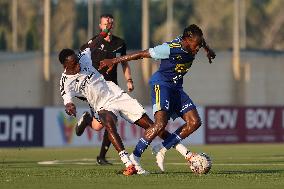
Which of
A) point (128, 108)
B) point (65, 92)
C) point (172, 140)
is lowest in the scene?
point (172, 140)

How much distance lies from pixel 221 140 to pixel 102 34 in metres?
17.6

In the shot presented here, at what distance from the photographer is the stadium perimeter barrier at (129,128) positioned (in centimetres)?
3381

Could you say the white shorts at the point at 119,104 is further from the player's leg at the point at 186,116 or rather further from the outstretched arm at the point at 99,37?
the outstretched arm at the point at 99,37

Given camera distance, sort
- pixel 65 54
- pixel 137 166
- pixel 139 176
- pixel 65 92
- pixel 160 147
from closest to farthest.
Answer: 1. pixel 139 176
2. pixel 137 166
3. pixel 65 54
4. pixel 65 92
5. pixel 160 147

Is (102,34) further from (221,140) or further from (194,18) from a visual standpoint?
(194,18)

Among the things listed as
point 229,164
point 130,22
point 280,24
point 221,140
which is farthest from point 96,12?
point 229,164

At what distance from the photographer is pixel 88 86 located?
17.6m

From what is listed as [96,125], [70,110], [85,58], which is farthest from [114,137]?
[96,125]

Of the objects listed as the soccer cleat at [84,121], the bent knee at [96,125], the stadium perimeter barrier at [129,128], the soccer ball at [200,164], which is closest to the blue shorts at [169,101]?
the soccer ball at [200,164]

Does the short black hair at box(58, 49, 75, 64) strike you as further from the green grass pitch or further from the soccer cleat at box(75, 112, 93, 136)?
the soccer cleat at box(75, 112, 93, 136)

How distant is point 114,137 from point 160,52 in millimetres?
1455

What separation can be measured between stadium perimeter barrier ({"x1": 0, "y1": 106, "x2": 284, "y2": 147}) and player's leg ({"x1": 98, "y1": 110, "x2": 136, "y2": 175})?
1619 centimetres

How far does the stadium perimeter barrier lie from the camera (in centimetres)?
3381

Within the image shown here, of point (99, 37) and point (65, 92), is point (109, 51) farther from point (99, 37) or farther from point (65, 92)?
point (65, 92)
